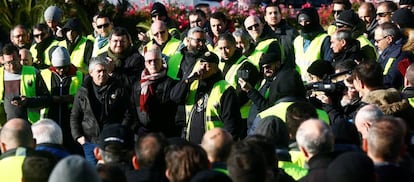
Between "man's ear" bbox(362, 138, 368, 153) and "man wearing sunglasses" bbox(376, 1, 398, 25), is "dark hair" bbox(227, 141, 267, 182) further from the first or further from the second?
"man wearing sunglasses" bbox(376, 1, 398, 25)

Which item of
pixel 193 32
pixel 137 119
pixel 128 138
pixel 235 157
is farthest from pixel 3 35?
pixel 235 157

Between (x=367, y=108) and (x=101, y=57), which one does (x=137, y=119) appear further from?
(x=367, y=108)

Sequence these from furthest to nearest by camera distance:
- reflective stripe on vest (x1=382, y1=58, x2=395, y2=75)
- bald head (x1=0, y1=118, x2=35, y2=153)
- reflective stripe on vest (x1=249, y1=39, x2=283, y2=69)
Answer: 1. reflective stripe on vest (x1=249, y1=39, x2=283, y2=69)
2. reflective stripe on vest (x1=382, y1=58, x2=395, y2=75)
3. bald head (x1=0, y1=118, x2=35, y2=153)

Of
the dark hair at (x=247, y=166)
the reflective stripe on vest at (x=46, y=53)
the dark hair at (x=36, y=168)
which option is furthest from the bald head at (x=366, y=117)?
the reflective stripe on vest at (x=46, y=53)

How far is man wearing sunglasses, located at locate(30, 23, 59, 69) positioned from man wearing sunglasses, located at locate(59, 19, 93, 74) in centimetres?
19

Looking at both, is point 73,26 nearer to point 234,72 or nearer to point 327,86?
point 234,72

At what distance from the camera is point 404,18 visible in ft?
43.3

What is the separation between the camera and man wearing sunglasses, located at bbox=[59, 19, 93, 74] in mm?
14445

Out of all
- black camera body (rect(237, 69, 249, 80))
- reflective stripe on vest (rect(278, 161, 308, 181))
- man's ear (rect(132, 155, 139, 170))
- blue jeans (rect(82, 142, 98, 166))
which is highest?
black camera body (rect(237, 69, 249, 80))

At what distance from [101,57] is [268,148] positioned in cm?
494

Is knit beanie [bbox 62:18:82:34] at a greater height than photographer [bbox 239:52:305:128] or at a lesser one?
greater

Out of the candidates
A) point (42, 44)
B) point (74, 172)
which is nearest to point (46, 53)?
point (42, 44)

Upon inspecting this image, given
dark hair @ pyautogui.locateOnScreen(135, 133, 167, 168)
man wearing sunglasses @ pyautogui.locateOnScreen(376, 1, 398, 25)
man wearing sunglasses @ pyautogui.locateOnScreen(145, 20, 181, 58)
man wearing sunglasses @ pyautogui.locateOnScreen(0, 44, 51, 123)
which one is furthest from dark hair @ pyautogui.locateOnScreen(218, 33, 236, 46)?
dark hair @ pyautogui.locateOnScreen(135, 133, 167, 168)

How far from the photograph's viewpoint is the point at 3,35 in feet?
64.2
